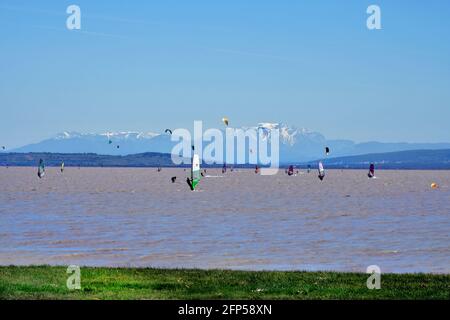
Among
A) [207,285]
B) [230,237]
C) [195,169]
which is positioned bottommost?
[230,237]

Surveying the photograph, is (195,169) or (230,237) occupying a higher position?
(195,169)

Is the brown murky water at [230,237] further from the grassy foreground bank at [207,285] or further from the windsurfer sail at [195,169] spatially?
the windsurfer sail at [195,169]

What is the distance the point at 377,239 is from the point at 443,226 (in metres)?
11.1

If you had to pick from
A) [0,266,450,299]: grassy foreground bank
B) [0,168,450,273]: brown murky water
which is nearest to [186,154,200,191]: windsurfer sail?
[0,168,450,273]: brown murky water

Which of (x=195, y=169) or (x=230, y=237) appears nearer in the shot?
(x=230, y=237)

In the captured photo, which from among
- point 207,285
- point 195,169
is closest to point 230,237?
point 207,285

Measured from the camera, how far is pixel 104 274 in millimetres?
25984

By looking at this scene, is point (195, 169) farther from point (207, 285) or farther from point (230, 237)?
point (207, 285)

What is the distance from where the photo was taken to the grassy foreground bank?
70.9 feet

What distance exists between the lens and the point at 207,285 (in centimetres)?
2373

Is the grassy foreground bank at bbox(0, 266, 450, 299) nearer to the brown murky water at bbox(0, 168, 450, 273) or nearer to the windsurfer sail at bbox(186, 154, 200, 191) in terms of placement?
the brown murky water at bbox(0, 168, 450, 273)
